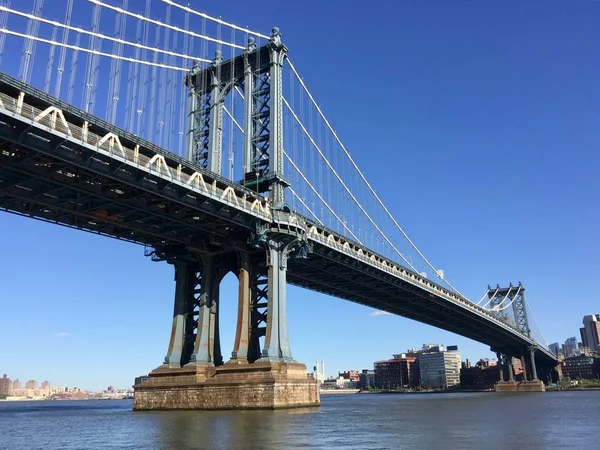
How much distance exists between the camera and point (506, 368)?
6388 inches

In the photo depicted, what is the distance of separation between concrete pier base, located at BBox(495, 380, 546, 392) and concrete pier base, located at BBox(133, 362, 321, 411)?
11664cm

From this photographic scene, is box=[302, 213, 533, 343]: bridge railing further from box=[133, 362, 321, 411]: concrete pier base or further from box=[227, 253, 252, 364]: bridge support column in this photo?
box=[133, 362, 321, 411]: concrete pier base

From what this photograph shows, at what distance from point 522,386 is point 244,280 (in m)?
125

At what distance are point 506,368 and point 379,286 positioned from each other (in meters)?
100

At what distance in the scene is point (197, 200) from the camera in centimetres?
4284

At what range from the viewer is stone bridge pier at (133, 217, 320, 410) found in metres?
44.7

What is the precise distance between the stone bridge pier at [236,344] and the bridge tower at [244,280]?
83 mm

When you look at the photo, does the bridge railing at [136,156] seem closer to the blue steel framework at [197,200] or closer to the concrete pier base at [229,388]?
the blue steel framework at [197,200]

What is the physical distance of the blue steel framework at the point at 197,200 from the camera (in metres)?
33.6

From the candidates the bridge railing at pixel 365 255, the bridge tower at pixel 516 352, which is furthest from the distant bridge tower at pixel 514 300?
the bridge railing at pixel 365 255

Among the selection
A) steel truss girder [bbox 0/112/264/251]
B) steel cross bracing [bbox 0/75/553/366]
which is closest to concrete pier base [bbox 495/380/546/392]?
steel cross bracing [bbox 0/75/553/366]

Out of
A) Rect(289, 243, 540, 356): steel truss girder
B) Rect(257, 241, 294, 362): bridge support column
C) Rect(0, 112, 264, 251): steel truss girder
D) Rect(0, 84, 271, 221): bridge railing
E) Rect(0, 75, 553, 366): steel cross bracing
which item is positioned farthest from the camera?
Rect(289, 243, 540, 356): steel truss girder

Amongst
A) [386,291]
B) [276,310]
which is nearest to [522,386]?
[386,291]

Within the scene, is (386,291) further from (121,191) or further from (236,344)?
(121,191)
